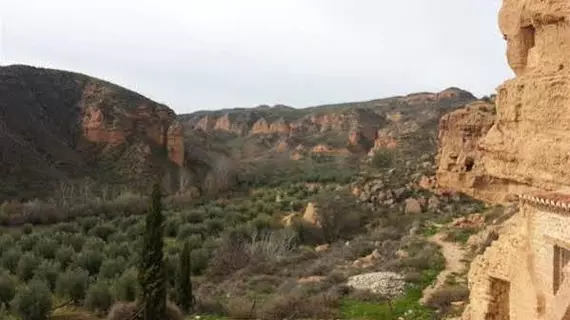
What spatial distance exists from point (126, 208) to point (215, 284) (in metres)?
16.6

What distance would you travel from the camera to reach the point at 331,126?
285 ft

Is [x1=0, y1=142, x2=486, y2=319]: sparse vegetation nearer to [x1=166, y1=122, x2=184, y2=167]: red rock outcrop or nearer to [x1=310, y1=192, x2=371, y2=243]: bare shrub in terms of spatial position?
[x1=310, y1=192, x2=371, y2=243]: bare shrub

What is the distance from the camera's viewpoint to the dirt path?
17.8 meters

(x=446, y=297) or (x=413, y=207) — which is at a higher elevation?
(x=413, y=207)

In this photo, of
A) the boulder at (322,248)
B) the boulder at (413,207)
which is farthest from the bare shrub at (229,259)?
the boulder at (413,207)

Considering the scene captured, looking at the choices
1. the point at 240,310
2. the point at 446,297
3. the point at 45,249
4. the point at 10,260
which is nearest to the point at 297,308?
the point at 240,310

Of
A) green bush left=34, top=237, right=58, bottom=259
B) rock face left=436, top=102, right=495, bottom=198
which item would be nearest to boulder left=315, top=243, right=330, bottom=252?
rock face left=436, top=102, right=495, bottom=198

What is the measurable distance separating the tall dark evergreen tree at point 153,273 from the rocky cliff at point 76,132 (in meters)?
28.2

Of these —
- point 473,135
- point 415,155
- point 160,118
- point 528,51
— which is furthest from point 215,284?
point 160,118

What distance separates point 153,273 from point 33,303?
3735 mm

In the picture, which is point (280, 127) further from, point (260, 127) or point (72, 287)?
point (72, 287)

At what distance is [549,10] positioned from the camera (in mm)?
7652

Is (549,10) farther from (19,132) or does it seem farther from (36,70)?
(36,70)

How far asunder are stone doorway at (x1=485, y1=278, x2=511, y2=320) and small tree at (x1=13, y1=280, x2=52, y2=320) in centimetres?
1176
